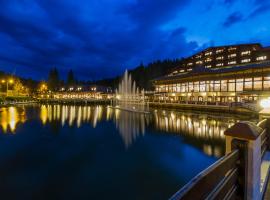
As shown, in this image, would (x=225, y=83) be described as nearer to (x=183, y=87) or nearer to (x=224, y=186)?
(x=183, y=87)

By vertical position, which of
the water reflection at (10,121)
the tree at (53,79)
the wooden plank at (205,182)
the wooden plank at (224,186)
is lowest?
the water reflection at (10,121)

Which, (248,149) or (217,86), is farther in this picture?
(217,86)

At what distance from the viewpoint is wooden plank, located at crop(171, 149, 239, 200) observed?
1522 mm

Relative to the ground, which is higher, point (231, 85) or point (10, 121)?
point (231, 85)

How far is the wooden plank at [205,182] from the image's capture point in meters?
1.52

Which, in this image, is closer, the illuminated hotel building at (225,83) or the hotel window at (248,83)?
the illuminated hotel building at (225,83)

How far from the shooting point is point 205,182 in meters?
1.82

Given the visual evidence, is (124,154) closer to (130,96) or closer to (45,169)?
(45,169)

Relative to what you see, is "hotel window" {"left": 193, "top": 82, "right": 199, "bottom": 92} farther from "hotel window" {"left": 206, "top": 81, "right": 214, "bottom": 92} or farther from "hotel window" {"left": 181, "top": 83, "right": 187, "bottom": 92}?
"hotel window" {"left": 181, "top": 83, "right": 187, "bottom": 92}

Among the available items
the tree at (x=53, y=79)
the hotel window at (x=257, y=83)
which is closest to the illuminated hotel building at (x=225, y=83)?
the hotel window at (x=257, y=83)

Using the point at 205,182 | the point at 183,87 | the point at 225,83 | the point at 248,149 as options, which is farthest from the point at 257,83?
the point at 205,182

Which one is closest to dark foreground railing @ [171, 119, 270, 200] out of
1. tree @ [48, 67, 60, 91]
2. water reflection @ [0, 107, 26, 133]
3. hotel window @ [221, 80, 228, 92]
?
water reflection @ [0, 107, 26, 133]

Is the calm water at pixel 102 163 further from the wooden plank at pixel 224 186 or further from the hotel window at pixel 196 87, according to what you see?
the hotel window at pixel 196 87

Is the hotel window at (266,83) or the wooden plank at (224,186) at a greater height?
the hotel window at (266,83)
